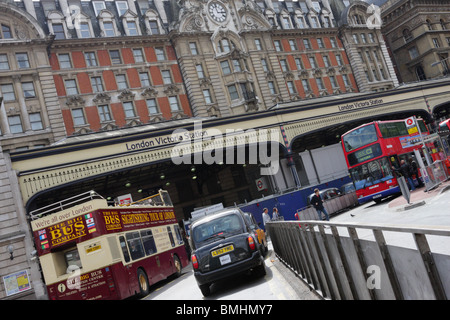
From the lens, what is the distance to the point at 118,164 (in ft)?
86.9

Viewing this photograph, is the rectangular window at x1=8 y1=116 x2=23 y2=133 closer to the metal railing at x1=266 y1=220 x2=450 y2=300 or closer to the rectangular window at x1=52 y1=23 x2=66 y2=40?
the rectangular window at x1=52 y1=23 x2=66 y2=40

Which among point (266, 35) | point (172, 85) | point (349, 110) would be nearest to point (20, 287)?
point (172, 85)

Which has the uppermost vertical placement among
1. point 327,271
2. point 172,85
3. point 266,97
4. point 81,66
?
point 81,66

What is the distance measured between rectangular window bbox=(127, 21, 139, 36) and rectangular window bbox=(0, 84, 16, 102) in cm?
1269

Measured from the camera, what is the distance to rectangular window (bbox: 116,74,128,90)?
1537 inches

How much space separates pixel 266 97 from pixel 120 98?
15862 mm

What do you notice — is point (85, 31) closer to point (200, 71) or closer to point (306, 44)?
point (200, 71)

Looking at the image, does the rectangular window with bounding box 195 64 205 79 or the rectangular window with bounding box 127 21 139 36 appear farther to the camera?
the rectangular window with bounding box 195 64 205 79

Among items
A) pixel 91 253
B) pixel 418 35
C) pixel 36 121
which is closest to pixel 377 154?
pixel 91 253

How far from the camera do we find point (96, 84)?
124ft

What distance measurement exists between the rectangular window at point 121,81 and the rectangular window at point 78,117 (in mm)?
4510

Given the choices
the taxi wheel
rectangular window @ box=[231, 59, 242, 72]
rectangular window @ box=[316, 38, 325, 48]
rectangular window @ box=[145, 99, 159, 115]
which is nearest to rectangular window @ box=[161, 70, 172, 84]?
rectangular window @ box=[145, 99, 159, 115]

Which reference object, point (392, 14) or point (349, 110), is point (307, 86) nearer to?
point (349, 110)

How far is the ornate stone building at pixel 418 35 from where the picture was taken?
195ft
